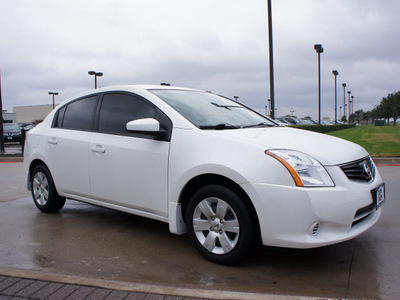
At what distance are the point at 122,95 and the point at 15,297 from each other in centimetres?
242

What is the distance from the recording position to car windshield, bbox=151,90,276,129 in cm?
405

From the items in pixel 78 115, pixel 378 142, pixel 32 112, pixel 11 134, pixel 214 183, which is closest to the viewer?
pixel 214 183

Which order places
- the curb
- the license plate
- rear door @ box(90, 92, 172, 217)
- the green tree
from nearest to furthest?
Result: the curb < the license plate < rear door @ box(90, 92, 172, 217) < the green tree

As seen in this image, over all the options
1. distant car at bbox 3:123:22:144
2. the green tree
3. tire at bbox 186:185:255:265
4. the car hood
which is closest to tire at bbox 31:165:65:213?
tire at bbox 186:185:255:265

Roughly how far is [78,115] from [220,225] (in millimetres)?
2630

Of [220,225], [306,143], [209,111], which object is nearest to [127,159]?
[209,111]

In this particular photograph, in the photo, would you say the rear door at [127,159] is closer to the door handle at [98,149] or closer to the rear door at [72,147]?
the door handle at [98,149]

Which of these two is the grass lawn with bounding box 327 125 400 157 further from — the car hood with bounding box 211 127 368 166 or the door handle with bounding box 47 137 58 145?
the door handle with bounding box 47 137 58 145

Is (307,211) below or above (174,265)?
above

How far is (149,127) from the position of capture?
3.85 m

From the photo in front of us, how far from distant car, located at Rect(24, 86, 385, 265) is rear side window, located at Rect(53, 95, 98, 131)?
23 mm

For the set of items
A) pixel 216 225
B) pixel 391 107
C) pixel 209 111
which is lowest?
pixel 216 225

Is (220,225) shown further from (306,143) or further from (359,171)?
(359,171)

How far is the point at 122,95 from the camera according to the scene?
182 inches
